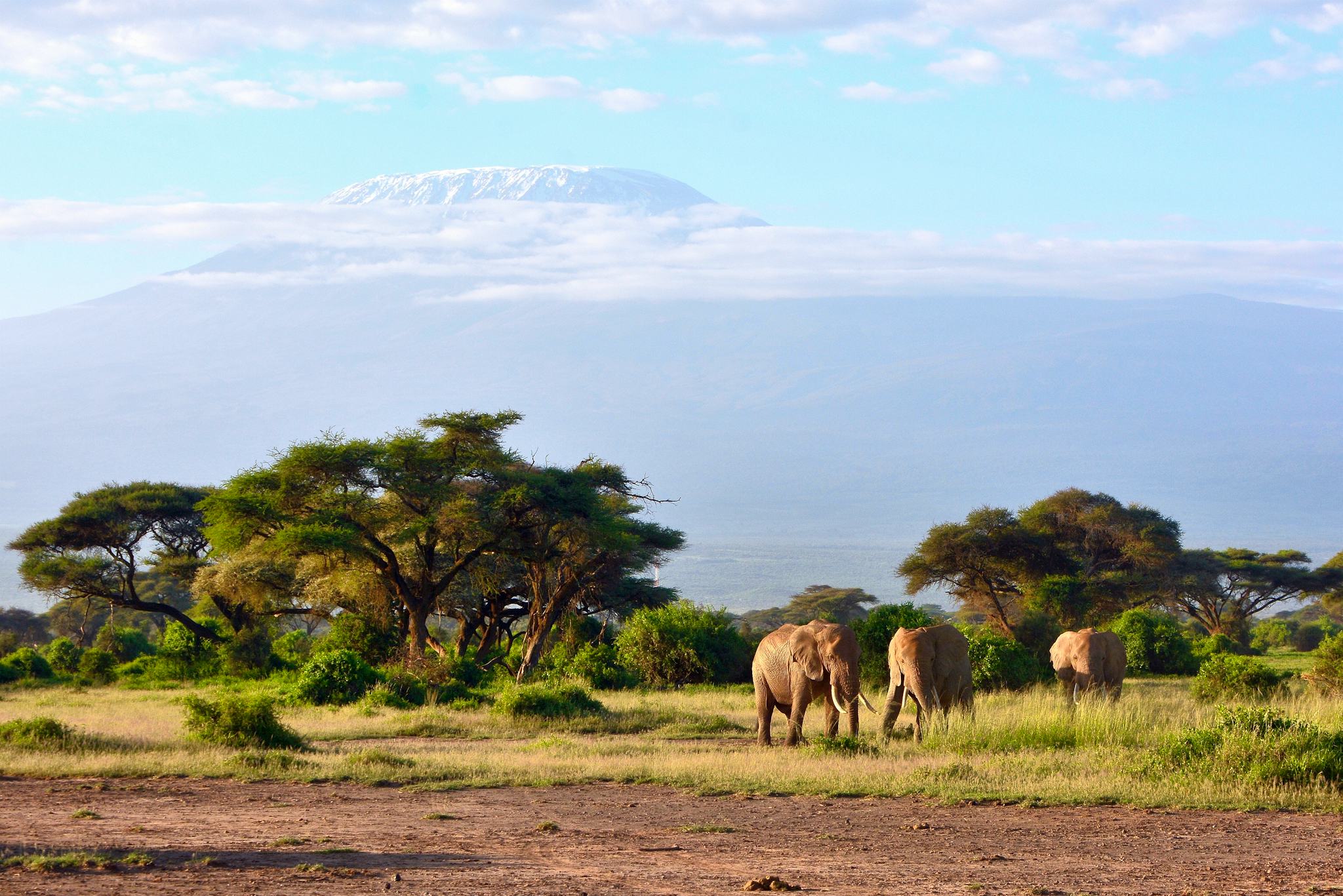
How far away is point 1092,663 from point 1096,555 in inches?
927

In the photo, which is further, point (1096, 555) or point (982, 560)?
point (1096, 555)

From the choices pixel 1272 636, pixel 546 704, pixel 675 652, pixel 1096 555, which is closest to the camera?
pixel 546 704

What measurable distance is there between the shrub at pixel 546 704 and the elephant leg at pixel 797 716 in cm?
450

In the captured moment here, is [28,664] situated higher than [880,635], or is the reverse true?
[880,635]

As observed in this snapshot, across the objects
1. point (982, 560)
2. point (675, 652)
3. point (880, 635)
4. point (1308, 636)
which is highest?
point (982, 560)

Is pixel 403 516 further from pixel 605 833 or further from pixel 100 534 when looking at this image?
pixel 605 833

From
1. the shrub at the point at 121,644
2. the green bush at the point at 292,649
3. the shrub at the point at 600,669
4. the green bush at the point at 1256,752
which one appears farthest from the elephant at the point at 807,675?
the shrub at the point at 121,644

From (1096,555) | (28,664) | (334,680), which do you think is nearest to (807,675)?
(334,680)

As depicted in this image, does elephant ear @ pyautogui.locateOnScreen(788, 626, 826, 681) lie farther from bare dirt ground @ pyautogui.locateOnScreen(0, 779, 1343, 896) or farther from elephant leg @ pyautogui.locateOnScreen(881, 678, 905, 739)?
bare dirt ground @ pyautogui.locateOnScreen(0, 779, 1343, 896)

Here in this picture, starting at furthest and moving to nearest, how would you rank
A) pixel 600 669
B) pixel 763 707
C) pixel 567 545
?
pixel 567 545
pixel 600 669
pixel 763 707

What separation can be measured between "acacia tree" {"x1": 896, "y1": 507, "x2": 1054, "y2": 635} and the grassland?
21.8m

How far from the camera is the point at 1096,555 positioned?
153 ft

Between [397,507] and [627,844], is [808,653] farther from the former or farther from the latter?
[397,507]

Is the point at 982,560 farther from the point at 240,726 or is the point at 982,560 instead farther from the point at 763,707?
the point at 240,726
